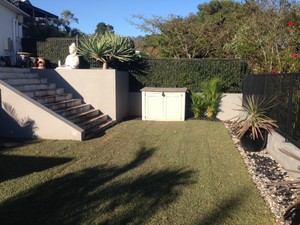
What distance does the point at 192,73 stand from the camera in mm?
12609

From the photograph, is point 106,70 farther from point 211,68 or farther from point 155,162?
point 155,162

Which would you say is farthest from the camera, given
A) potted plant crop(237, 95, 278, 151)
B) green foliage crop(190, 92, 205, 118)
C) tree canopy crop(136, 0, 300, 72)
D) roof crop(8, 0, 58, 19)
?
roof crop(8, 0, 58, 19)

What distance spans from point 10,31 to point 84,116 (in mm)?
6552

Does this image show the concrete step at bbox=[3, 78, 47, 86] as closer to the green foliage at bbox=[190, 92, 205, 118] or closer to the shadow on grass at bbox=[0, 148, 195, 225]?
the shadow on grass at bbox=[0, 148, 195, 225]

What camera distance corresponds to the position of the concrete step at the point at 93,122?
8989mm

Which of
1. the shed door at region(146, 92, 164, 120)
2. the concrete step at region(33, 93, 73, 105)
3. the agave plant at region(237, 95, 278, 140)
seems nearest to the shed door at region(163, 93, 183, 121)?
the shed door at region(146, 92, 164, 120)

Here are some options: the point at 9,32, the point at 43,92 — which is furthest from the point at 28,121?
the point at 9,32

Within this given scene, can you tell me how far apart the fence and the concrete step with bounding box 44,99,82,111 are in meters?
5.81

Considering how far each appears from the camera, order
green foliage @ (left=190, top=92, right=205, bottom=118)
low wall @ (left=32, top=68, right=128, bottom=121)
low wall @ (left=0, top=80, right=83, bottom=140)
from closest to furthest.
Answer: low wall @ (left=0, top=80, right=83, bottom=140) → low wall @ (left=32, top=68, right=128, bottom=121) → green foliage @ (left=190, top=92, right=205, bottom=118)

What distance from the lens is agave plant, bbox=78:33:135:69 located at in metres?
11.6

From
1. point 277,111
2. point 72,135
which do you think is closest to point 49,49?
point 72,135

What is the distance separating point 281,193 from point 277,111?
10.2 ft

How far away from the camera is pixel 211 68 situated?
12.5 metres

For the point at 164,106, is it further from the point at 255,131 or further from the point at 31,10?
the point at 31,10
